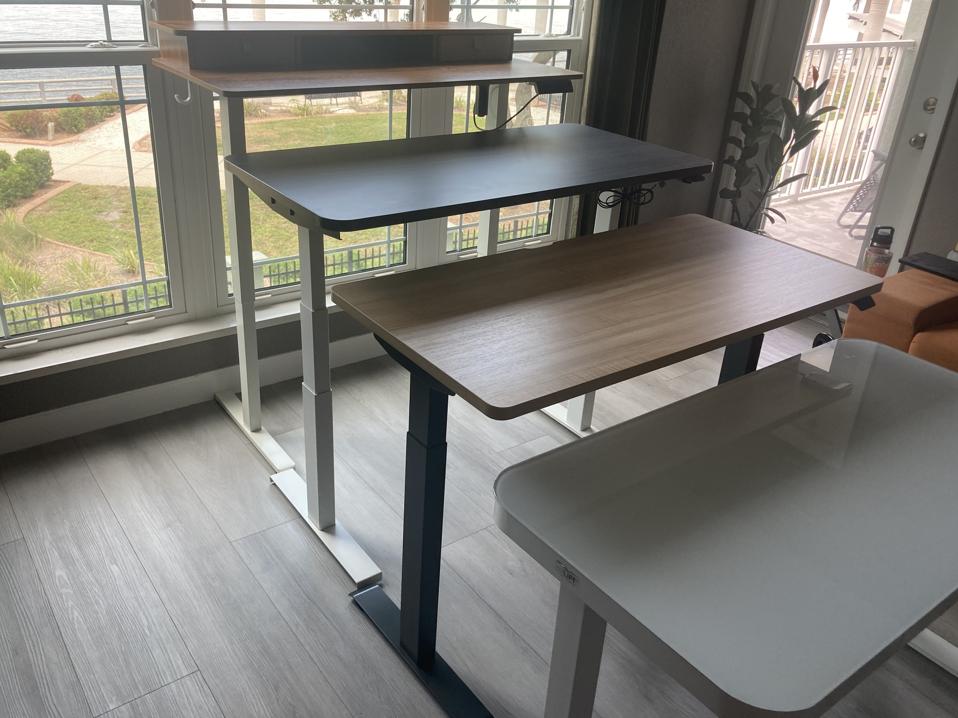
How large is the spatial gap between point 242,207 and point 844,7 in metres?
2.91

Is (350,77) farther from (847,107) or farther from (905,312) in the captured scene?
(847,107)

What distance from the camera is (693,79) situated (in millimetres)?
3609

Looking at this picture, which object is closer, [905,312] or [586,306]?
[586,306]

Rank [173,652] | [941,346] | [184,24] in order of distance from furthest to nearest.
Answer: [941,346] → [184,24] → [173,652]

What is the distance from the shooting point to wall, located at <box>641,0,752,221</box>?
11.4 feet

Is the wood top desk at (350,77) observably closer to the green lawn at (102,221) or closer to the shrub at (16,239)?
the green lawn at (102,221)

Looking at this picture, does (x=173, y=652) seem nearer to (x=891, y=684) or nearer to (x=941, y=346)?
(x=891, y=684)

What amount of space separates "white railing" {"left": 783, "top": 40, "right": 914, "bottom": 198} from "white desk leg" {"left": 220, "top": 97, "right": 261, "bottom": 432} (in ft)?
9.18

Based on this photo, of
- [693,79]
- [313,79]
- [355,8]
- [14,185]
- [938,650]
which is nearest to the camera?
[938,650]

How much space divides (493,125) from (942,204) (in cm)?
199

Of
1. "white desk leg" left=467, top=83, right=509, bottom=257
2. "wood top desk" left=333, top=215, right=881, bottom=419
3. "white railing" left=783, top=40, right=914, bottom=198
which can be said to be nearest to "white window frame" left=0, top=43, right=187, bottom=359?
"white desk leg" left=467, top=83, right=509, bottom=257

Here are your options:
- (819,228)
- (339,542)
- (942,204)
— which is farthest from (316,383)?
(819,228)

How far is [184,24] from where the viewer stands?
84.4 inches

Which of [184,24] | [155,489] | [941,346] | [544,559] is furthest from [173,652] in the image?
[941,346]
